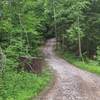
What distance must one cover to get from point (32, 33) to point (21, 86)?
530 inches

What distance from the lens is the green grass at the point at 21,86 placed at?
40.6 ft

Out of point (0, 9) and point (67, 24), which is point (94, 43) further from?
point (0, 9)

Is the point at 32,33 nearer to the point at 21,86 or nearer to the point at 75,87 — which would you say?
the point at 75,87

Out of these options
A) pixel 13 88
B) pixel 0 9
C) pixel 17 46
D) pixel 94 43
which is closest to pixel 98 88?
pixel 13 88

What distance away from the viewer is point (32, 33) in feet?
88.0

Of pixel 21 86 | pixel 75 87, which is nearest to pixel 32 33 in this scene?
pixel 75 87

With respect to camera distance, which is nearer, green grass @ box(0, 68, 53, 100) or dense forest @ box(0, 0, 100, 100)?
green grass @ box(0, 68, 53, 100)

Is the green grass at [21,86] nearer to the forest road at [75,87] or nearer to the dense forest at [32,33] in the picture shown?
the dense forest at [32,33]

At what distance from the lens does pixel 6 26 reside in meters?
20.9

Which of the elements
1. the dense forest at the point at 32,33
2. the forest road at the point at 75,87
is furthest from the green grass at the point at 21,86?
the forest road at the point at 75,87

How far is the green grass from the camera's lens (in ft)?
40.6

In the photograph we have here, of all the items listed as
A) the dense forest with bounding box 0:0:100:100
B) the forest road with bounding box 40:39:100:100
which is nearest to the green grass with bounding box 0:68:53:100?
the dense forest with bounding box 0:0:100:100

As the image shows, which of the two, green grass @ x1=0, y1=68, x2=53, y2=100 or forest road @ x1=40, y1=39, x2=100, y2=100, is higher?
green grass @ x1=0, y1=68, x2=53, y2=100

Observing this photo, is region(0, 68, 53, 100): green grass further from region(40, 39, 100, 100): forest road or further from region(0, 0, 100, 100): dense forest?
region(40, 39, 100, 100): forest road
